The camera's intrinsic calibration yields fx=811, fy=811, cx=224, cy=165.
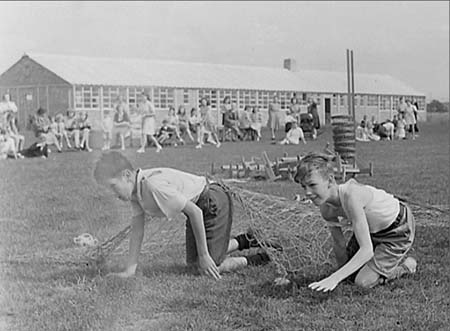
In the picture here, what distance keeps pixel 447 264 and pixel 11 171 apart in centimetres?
1213

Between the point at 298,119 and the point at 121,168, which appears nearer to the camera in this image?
the point at 121,168

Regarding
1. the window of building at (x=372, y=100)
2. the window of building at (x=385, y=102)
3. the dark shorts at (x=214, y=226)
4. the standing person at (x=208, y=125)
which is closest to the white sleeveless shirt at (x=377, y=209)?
the dark shorts at (x=214, y=226)

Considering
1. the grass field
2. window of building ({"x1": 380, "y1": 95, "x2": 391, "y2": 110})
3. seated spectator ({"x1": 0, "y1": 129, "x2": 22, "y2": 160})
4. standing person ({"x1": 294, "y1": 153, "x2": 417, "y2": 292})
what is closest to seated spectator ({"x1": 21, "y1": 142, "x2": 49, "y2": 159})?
seated spectator ({"x1": 0, "y1": 129, "x2": 22, "y2": 160})

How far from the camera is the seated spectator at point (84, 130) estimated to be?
2562 cm

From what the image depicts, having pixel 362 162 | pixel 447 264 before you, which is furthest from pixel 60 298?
pixel 362 162

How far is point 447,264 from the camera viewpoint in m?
6.30

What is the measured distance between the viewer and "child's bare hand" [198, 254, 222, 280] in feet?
19.6

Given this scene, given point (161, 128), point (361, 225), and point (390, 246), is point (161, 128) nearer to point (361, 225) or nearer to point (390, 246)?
point (390, 246)

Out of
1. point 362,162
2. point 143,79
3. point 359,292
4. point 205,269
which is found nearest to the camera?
point 359,292

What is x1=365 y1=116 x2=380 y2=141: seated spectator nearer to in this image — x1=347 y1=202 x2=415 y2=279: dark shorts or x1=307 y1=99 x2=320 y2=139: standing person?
x1=307 y1=99 x2=320 y2=139: standing person

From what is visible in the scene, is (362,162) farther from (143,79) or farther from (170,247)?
(143,79)

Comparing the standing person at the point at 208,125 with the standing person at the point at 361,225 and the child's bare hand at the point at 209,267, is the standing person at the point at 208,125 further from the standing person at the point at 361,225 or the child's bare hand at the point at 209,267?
the standing person at the point at 361,225

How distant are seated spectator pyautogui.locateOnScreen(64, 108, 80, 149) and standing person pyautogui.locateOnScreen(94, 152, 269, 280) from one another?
20.1m

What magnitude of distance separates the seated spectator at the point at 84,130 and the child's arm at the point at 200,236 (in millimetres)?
19495
